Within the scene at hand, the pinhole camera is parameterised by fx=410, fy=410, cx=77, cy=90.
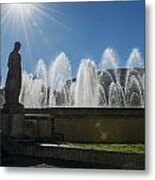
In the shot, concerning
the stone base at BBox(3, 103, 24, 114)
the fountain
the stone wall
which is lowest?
the stone wall

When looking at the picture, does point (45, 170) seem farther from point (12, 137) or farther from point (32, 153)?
point (12, 137)

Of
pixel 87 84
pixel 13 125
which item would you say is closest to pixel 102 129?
pixel 87 84

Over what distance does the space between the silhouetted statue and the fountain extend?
28 mm

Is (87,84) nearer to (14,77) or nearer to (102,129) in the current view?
(102,129)

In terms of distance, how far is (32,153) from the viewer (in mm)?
1841

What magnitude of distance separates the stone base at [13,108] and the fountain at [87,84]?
28mm

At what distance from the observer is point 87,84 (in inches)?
70.7

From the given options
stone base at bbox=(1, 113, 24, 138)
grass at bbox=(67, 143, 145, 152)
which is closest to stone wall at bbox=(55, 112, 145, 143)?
grass at bbox=(67, 143, 145, 152)

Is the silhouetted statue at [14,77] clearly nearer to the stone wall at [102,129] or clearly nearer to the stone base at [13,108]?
the stone base at [13,108]

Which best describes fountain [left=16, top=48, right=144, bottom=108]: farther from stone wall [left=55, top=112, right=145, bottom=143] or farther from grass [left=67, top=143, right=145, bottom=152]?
grass [left=67, top=143, right=145, bottom=152]

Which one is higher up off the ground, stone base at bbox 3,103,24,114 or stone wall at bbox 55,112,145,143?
stone base at bbox 3,103,24,114

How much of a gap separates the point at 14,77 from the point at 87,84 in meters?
0.33

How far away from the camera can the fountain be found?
1771mm

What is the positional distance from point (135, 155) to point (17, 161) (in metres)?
0.53
